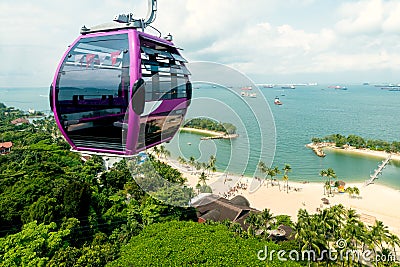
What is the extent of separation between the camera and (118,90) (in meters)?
2.42

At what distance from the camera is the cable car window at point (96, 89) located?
8.05 ft

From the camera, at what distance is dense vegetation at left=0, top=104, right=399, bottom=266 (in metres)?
6.15

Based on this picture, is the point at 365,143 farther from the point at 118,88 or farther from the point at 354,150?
the point at 118,88

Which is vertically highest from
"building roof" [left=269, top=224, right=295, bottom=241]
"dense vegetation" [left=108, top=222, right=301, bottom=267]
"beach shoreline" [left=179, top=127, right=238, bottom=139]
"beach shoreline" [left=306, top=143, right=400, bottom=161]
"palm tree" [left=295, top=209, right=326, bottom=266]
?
"beach shoreline" [left=179, top=127, right=238, bottom=139]

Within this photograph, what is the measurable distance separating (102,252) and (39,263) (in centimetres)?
162

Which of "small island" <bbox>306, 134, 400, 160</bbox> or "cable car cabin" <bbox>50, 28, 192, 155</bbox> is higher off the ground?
"cable car cabin" <bbox>50, 28, 192, 155</bbox>

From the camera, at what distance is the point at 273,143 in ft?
6.97

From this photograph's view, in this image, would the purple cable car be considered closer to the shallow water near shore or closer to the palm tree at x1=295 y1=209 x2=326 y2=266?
the shallow water near shore

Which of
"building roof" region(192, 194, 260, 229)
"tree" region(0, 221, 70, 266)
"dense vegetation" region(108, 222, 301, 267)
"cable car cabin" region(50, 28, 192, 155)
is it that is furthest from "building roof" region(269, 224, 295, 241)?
"cable car cabin" region(50, 28, 192, 155)

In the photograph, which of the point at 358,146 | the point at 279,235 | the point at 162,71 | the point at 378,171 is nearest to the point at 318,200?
the point at 279,235

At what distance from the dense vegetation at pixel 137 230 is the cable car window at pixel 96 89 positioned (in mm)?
1717

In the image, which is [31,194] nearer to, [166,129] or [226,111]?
[166,129]

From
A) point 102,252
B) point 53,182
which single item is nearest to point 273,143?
point 102,252

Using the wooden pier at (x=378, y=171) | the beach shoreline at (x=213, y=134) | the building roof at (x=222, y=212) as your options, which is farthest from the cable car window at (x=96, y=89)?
the wooden pier at (x=378, y=171)
